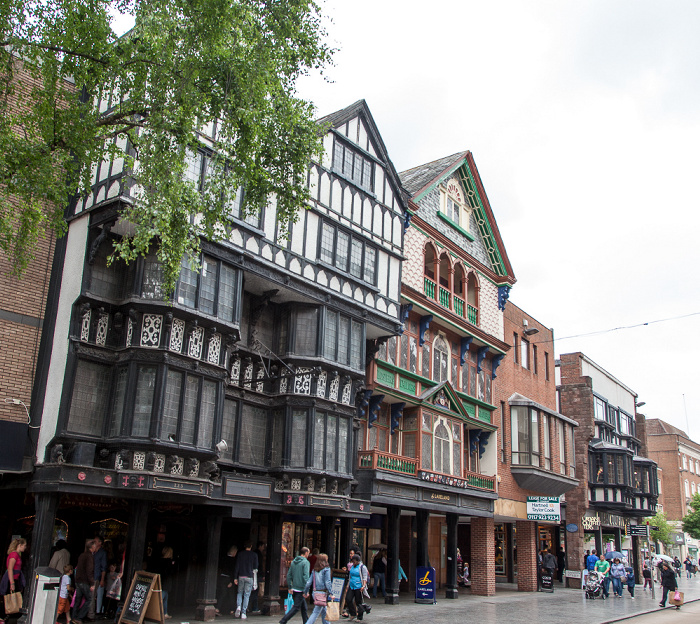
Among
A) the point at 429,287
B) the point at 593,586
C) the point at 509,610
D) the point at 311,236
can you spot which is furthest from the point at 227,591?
the point at 593,586

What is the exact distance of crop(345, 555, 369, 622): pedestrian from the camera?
17875 mm

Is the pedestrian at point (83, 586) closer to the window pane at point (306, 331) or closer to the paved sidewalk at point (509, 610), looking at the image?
the paved sidewalk at point (509, 610)

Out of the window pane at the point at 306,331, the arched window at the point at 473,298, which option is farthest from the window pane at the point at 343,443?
the arched window at the point at 473,298

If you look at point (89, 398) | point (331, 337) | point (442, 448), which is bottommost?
point (89, 398)

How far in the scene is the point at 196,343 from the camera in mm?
17172

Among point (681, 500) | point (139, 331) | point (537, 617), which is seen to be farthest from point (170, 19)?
point (681, 500)

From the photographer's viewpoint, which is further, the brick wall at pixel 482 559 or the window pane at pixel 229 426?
the brick wall at pixel 482 559

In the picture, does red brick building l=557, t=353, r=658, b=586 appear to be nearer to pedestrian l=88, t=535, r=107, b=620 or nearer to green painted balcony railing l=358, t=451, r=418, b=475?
green painted balcony railing l=358, t=451, r=418, b=475

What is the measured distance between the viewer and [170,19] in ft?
41.4

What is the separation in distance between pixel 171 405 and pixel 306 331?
5.35 m

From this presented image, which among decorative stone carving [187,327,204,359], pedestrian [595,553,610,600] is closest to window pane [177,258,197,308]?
decorative stone carving [187,327,204,359]

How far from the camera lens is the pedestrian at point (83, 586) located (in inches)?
590

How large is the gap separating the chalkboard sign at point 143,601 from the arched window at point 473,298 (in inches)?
741

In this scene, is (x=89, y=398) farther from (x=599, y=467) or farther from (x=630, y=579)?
(x=599, y=467)
